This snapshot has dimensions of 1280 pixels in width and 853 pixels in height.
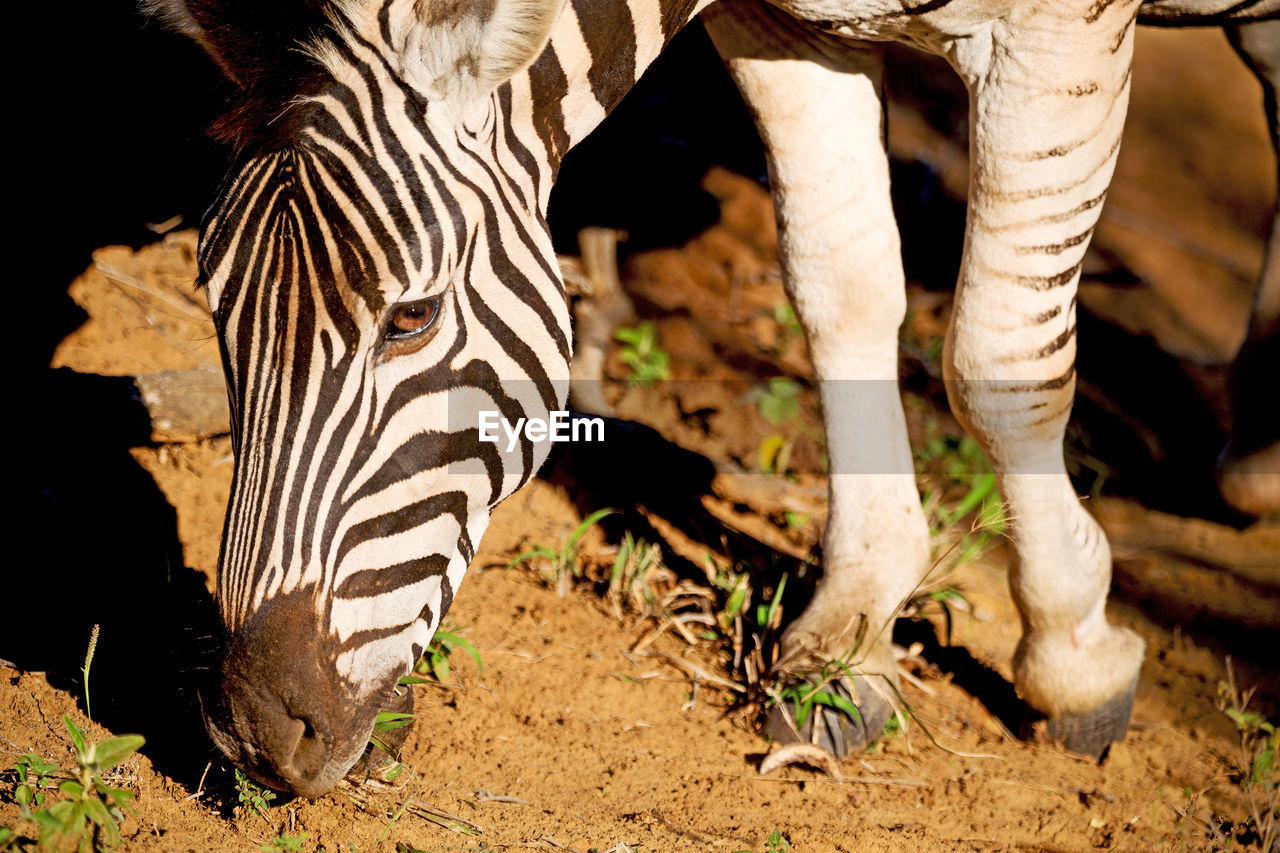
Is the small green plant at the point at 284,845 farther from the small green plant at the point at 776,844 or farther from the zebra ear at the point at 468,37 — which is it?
the zebra ear at the point at 468,37

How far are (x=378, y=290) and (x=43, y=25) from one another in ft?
11.1

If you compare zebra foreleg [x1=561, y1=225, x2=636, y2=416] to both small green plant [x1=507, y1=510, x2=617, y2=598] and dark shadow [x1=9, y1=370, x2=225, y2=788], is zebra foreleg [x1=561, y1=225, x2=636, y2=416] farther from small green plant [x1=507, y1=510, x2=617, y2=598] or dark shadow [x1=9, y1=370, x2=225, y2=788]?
Result: dark shadow [x1=9, y1=370, x2=225, y2=788]

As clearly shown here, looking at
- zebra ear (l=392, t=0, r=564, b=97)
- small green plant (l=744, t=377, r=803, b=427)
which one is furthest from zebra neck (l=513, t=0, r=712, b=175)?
small green plant (l=744, t=377, r=803, b=427)

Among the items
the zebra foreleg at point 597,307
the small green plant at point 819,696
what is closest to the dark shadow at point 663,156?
the zebra foreleg at point 597,307

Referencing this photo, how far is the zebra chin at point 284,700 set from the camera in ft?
6.02

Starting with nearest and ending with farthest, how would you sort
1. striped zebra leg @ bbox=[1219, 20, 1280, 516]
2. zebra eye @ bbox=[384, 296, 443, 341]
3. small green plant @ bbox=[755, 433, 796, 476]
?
zebra eye @ bbox=[384, 296, 443, 341], striped zebra leg @ bbox=[1219, 20, 1280, 516], small green plant @ bbox=[755, 433, 796, 476]

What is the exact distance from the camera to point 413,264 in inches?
74.9

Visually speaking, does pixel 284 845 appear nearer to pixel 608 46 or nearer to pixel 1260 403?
pixel 608 46

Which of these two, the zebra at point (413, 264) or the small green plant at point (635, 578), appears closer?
the zebra at point (413, 264)

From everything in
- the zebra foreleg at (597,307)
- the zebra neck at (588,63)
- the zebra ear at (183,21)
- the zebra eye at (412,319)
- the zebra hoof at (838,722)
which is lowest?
the zebra hoof at (838,722)

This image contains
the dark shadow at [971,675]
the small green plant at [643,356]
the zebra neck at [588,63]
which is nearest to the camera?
the zebra neck at [588,63]

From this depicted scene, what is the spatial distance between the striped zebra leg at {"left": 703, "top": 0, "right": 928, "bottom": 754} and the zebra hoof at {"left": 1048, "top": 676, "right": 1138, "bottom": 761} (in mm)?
588

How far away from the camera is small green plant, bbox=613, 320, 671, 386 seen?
16.7 feet

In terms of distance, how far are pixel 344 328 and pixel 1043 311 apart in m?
1.85
